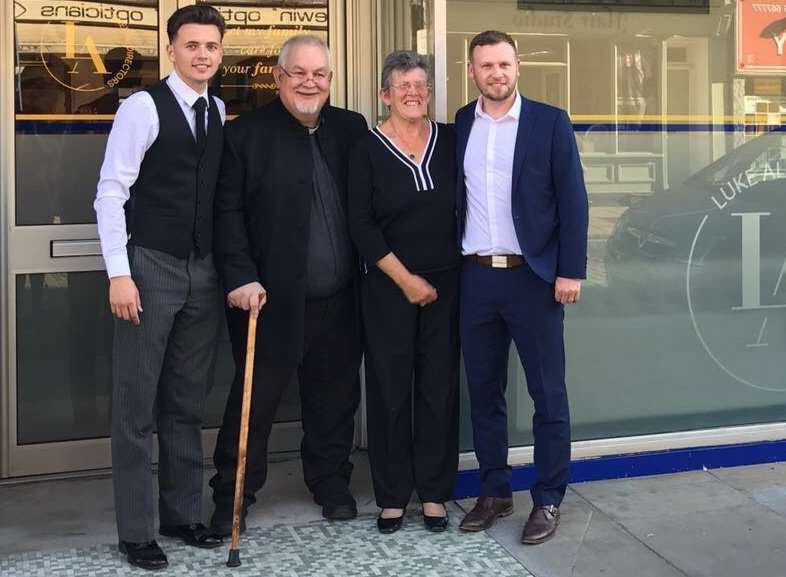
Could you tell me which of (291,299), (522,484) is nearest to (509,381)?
(522,484)

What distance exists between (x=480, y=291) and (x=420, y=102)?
2.40ft

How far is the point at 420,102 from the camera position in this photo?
13.8 ft

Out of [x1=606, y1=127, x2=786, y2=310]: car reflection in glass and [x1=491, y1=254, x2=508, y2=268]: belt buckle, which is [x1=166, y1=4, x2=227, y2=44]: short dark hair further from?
[x1=606, y1=127, x2=786, y2=310]: car reflection in glass

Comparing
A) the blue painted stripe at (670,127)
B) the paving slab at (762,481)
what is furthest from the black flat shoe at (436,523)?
the blue painted stripe at (670,127)

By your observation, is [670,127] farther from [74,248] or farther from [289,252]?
[74,248]

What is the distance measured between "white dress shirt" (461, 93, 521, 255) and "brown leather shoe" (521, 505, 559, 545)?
988 mm

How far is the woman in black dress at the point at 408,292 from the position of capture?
4207 mm

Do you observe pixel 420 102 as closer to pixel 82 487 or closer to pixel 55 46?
pixel 55 46

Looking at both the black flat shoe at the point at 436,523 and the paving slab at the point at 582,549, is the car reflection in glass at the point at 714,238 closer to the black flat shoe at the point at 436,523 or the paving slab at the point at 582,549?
the paving slab at the point at 582,549

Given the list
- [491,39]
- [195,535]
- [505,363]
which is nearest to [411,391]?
[505,363]

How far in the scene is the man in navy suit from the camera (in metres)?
4.17

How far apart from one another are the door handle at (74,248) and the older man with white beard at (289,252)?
0.95m

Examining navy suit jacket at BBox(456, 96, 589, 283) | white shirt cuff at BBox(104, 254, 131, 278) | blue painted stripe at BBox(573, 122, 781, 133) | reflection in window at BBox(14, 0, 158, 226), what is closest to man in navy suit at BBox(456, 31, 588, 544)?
navy suit jacket at BBox(456, 96, 589, 283)

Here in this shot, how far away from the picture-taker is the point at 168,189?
12.9 feet
